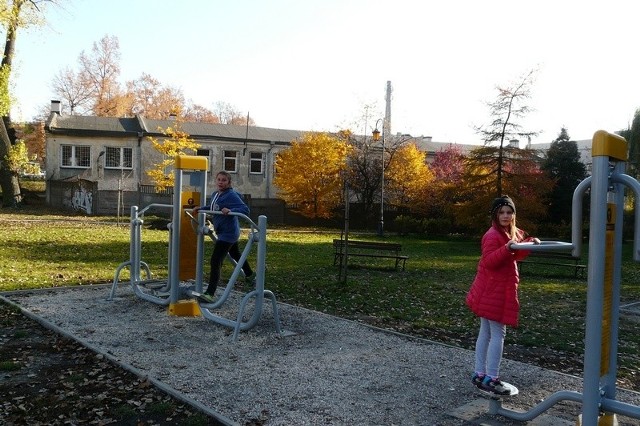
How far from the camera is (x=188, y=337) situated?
698 cm

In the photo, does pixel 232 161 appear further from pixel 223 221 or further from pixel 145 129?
pixel 223 221

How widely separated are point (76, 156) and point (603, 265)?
37194 mm

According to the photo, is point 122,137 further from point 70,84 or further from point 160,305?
point 160,305

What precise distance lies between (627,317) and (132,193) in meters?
30.1

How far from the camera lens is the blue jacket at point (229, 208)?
810 cm

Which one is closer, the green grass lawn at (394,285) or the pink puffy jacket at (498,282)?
the pink puffy jacket at (498,282)

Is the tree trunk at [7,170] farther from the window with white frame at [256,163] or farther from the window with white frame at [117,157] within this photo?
the window with white frame at [256,163]

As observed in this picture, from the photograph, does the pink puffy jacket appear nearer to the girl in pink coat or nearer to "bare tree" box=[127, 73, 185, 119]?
the girl in pink coat

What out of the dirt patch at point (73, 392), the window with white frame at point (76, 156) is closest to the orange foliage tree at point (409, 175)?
the window with white frame at point (76, 156)

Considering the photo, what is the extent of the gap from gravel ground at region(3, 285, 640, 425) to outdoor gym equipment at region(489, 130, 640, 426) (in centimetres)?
90

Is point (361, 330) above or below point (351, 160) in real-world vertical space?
below

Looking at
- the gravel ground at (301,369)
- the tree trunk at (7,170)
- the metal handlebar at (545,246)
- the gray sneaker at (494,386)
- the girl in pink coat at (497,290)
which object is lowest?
the gravel ground at (301,369)

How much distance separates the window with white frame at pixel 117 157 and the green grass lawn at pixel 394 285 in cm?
1717

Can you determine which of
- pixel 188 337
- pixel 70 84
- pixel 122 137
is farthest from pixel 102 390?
pixel 70 84
